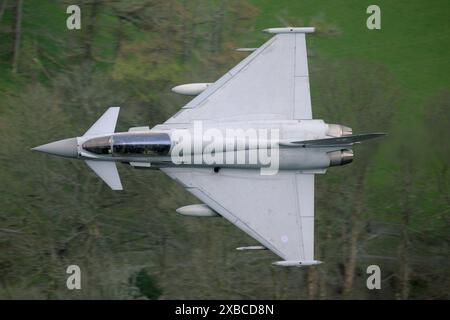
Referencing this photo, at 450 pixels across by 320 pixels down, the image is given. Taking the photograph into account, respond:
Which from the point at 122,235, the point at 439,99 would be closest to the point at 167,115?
the point at 122,235

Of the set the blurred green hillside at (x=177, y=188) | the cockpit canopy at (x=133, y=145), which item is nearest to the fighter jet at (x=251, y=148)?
the cockpit canopy at (x=133, y=145)

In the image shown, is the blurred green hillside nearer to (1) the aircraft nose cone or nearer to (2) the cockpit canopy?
(1) the aircraft nose cone

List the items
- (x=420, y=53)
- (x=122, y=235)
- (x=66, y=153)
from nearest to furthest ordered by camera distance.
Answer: (x=66, y=153) < (x=122, y=235) < (x=420, y=53)

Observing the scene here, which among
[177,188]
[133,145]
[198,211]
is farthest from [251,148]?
[177,188]

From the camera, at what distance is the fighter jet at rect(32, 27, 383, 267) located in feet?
87.4

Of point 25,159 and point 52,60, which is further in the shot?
point 52,60

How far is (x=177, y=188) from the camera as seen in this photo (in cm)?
3033

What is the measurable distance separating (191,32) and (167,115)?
3.29m

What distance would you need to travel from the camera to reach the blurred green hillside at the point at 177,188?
30250 mm

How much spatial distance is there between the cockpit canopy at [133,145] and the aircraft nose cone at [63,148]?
0.35 meters

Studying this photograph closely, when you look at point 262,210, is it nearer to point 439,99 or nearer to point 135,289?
point 135,289

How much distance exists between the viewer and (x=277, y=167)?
2688 centimetres

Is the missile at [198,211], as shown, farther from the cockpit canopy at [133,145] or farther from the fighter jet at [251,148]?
the cockpit canopy at [133,145]

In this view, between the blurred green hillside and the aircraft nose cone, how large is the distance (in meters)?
2.91
